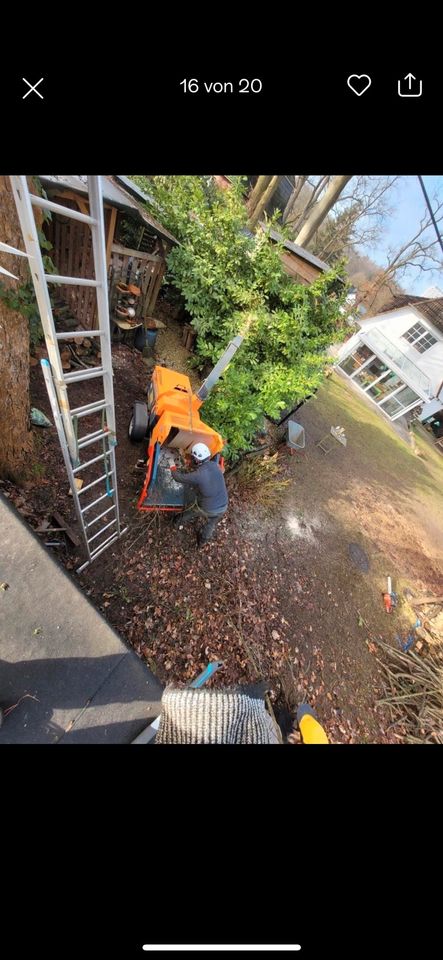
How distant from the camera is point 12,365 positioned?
12.3 ft

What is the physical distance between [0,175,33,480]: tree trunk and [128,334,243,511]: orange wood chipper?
5.99 feet

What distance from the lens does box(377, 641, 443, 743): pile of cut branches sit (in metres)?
5.73

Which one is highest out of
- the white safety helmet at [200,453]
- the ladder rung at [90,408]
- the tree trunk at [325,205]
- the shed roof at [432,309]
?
the shed roof at [432,309]

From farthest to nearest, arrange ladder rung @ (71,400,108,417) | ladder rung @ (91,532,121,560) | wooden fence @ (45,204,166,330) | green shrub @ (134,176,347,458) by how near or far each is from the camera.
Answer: green shrub @ (134,176,347,458) < wooden fence @ (45,204,166,330) < ladder rung @ (91,532,121,560) < ladder rung @ (71,400,108,417)

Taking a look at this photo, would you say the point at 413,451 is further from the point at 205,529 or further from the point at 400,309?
the point at 205,529

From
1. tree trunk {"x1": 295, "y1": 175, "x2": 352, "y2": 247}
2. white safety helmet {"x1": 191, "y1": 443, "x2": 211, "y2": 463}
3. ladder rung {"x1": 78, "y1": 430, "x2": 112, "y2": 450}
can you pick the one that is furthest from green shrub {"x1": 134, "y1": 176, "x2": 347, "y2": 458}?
tree trunk {"x1": 295, "y1": 175, "x2": 352, "y2": 247}

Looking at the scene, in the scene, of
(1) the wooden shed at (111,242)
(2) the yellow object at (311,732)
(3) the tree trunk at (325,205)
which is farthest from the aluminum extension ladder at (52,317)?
(3) the tree trunk at (325,205)

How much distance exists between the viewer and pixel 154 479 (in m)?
5.41

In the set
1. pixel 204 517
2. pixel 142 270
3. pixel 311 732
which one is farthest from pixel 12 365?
pixel 142 270
